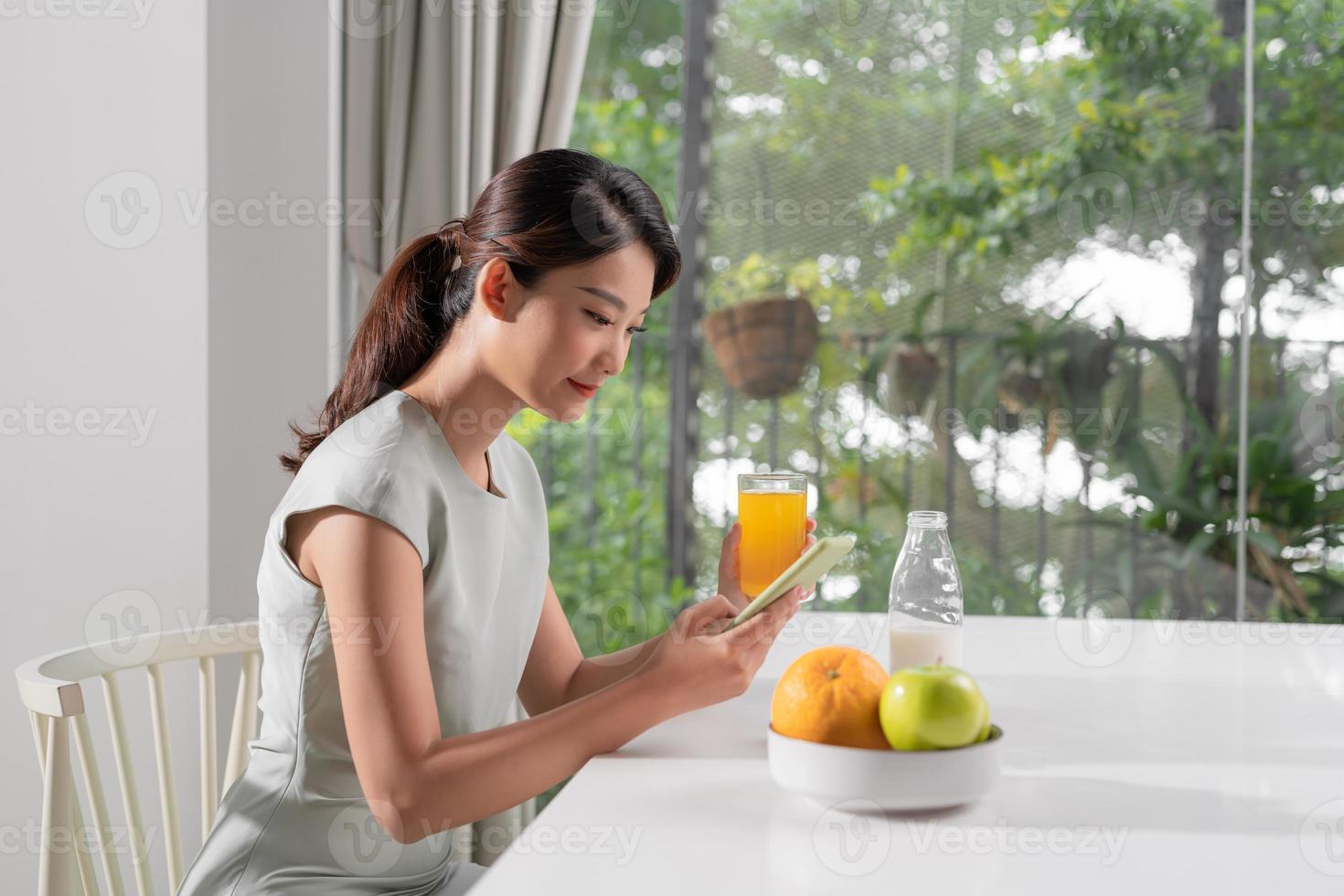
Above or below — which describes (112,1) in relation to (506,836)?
above

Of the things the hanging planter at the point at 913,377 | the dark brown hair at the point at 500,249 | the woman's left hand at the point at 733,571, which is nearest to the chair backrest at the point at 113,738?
the dark brown hair at the point at 500,249

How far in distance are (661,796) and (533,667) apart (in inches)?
21.2

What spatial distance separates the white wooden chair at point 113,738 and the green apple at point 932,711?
30.7 inches

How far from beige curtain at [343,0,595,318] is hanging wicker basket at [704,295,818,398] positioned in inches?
24.5

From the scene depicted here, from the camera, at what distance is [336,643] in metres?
0.96

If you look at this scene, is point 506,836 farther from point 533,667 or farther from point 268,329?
point 268,329

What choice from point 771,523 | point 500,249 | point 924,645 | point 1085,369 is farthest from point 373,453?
point 1085,369

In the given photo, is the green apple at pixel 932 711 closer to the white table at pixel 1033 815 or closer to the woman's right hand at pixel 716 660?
the white table at pixel 1033 815

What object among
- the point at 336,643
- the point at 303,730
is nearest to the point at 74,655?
the point at 303,730

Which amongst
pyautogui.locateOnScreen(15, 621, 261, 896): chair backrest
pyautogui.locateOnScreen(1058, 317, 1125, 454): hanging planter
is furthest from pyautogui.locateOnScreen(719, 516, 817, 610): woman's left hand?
pyautogui.locateOnScreen(1058, 317, 1125, 454): hanging planter

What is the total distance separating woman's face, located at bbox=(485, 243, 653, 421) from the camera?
1101mm

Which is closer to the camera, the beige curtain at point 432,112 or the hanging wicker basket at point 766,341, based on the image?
the beige curtain at point 432,112

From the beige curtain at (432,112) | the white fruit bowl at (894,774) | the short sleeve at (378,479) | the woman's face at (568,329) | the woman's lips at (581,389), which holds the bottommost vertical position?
the white fruit bowl at (894,774)

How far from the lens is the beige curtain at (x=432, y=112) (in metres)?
2.22
